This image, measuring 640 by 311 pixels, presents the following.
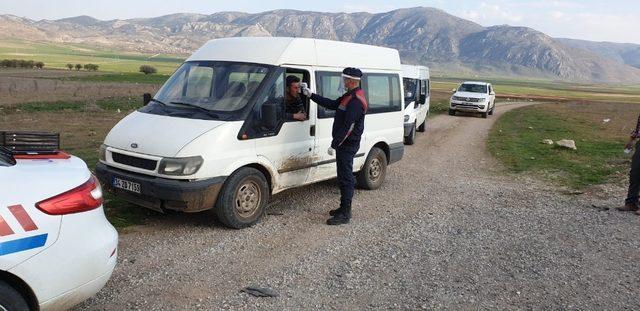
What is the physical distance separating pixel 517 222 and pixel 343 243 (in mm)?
2848

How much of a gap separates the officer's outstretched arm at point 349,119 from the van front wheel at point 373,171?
2039mm

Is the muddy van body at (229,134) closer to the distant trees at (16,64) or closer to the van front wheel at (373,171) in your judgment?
the van front wheel at (373,171)

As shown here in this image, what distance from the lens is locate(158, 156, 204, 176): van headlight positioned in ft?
18.4

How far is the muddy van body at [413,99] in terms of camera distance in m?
15.1

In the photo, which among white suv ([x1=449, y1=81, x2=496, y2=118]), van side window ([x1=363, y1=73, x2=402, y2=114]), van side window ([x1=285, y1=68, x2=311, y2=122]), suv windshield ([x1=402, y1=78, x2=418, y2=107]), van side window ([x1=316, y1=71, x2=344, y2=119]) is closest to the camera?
van side window ([x1=285, y1=68, x2=311, y2=122])

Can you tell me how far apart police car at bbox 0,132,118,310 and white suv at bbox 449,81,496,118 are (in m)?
24.3

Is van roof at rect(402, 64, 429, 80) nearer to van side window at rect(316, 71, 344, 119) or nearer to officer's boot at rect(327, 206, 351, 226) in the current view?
van side window at rect(316, 71, 344, 119)

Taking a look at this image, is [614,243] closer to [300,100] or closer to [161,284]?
[300,100]

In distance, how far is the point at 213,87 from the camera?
655cm

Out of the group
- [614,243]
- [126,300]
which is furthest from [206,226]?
[614,243]

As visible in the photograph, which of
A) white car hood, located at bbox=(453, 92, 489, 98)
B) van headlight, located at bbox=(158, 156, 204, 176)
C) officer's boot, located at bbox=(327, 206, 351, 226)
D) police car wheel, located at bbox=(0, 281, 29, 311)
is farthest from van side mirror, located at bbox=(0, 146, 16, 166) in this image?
white car hood, located at bbox=(453, 92, 489, 98)

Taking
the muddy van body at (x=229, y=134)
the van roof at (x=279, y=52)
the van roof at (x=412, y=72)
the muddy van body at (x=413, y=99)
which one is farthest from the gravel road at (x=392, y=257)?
the van roof at (x=412, y=72)

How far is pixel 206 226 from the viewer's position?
6.32 m

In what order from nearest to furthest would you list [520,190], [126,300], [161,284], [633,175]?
[126,300], [161,284], [633,175], [520,190]
